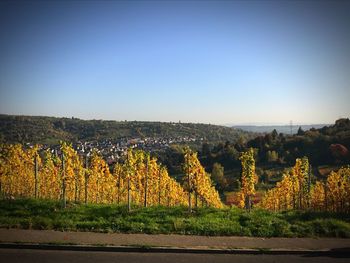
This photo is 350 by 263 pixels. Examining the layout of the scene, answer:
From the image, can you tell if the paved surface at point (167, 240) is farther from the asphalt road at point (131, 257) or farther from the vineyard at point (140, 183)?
the vineyard at point (140, 183)

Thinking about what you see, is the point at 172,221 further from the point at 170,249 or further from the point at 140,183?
the point at 140,183

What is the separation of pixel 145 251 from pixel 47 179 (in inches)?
1313

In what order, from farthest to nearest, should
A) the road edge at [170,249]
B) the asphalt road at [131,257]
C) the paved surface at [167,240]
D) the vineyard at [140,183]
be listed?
the vineyard at [140,183] → the paved surface at [167,240] → the road edge at [170,249] → the asphalt road at [131,257]

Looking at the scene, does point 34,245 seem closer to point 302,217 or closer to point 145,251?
point 145,251

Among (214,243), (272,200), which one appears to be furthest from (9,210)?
(272,200)

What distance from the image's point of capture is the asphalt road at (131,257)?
34.7 ft

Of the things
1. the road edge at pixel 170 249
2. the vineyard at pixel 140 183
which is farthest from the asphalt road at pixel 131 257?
the vineyard at pixel 140 183

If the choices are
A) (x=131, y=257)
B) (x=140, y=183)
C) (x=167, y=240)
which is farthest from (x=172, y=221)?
(x=140, y=183)

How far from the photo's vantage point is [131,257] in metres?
10.9

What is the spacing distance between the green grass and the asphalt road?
2.10m

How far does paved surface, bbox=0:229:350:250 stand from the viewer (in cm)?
1184

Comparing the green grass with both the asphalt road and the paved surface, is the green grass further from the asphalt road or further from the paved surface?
the asphalt road

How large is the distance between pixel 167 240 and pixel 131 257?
1931 millimetres

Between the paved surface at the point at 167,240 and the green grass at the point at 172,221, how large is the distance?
1.67ft
